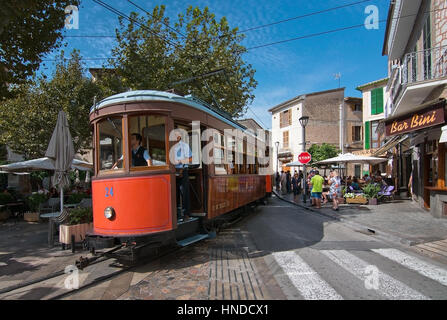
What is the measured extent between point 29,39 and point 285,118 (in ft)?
96.5

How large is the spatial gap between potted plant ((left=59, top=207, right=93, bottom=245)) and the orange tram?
6.57ft

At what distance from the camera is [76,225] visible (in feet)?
21.9

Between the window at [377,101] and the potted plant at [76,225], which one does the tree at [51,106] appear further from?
the window at [377,101]

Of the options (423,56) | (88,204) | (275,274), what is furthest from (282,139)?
(275,274)

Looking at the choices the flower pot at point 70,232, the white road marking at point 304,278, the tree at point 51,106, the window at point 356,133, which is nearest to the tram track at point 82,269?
the flower pot at point 70,232

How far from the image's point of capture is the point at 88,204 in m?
8.22

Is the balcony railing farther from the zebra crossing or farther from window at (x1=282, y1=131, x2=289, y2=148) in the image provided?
window at (x1=282, y1=131, x2=289, y2=148)

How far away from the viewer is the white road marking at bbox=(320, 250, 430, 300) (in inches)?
148

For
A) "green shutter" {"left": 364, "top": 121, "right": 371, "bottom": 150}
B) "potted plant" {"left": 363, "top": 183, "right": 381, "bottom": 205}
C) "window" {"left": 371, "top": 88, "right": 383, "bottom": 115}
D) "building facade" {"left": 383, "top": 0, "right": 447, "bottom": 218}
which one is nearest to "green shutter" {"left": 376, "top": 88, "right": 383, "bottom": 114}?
"window" {"left": 371, "top": 88, "right": 383, "bottom": 115}

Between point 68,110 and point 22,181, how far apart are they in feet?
47.0

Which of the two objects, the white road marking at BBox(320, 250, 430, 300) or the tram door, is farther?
the tram door

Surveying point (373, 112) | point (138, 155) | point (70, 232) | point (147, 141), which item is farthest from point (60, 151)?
point (373, 112)

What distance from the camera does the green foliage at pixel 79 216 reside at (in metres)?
6.71

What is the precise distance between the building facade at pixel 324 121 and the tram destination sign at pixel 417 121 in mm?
21310
